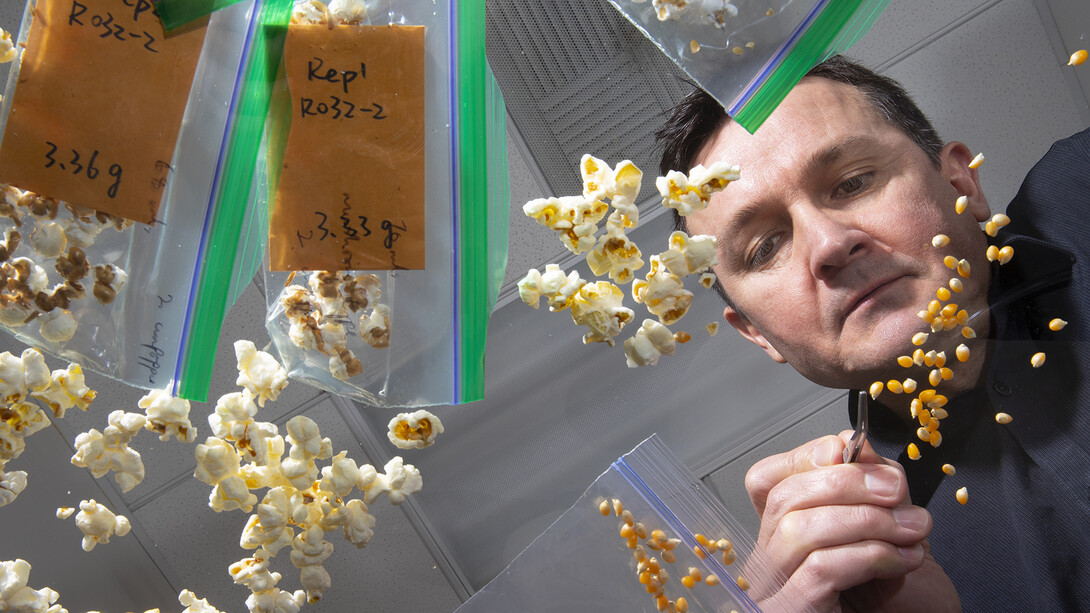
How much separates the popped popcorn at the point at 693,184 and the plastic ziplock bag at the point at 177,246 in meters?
0.41

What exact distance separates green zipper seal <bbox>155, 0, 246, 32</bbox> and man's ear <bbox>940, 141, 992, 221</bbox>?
2.95 feet

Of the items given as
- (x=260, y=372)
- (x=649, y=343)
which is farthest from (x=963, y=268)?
(x=260, y=372)

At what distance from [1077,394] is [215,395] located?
4.05ft

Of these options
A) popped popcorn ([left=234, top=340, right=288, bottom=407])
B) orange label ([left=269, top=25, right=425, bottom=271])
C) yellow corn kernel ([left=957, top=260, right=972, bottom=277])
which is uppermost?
orange label ([left=269, top=25, right=425, bottom=271])

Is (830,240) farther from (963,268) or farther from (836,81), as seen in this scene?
(836,81)

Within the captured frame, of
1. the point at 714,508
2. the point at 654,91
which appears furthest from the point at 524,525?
the point at 654,91

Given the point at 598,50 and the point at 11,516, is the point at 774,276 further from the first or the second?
the point at 11,516

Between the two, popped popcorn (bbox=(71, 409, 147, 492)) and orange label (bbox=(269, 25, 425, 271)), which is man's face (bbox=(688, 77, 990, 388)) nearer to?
orange label (bbox=(269, 25, 425, 271))

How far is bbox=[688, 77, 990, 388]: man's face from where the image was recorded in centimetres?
79

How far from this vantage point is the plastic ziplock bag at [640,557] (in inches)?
29.5

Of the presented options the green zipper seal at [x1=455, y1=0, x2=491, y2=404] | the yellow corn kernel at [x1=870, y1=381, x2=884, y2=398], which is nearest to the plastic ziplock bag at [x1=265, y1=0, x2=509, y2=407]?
the green zipper seal at [x1=455, y1=0, x2=491, y2=404]

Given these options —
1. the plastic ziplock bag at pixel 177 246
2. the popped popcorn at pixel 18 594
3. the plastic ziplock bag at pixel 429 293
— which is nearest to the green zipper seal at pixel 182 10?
the plastic ziplock bag at pixel 177 246

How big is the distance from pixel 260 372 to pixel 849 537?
0.67 meters

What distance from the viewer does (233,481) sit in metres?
0.73
